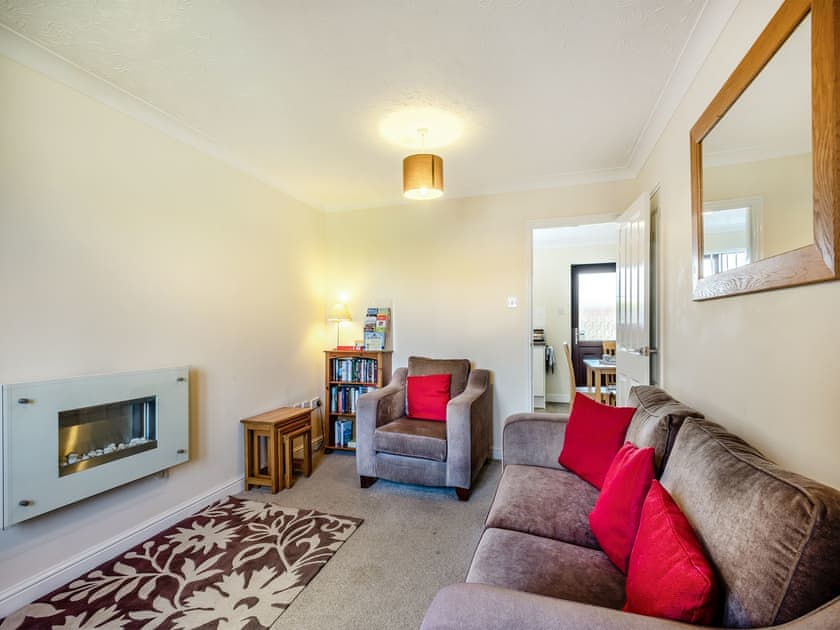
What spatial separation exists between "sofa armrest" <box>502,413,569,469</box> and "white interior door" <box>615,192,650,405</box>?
78 cm

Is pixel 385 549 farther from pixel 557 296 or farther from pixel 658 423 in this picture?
pixel 557 296

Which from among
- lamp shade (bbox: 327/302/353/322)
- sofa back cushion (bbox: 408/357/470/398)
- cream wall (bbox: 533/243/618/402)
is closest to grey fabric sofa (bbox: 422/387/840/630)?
sofa back cushion (bbox: 408/357/470/398)

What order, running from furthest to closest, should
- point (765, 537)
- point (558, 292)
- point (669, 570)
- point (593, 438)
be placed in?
point (558, 292)
point (593, 438)
point (669, 570)
point (765, 537)

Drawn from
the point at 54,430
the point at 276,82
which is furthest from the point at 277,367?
the point at 276,82

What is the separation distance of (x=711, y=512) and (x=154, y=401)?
2599 millimetres

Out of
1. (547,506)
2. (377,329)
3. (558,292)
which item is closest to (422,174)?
(377,329)

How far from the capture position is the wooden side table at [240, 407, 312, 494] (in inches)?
111

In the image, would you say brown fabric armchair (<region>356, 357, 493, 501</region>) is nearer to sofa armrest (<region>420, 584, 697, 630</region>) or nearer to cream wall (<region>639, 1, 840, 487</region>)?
cream wall (<region>639, 1, 840, 487</region>)

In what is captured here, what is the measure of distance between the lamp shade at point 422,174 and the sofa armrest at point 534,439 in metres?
1.56

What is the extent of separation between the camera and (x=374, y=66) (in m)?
1.88

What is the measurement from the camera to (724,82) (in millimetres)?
1509

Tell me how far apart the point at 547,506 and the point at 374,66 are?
2172mm

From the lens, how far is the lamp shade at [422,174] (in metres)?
2.49

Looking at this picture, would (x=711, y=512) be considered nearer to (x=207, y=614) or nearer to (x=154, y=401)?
(x=207, y=614)
